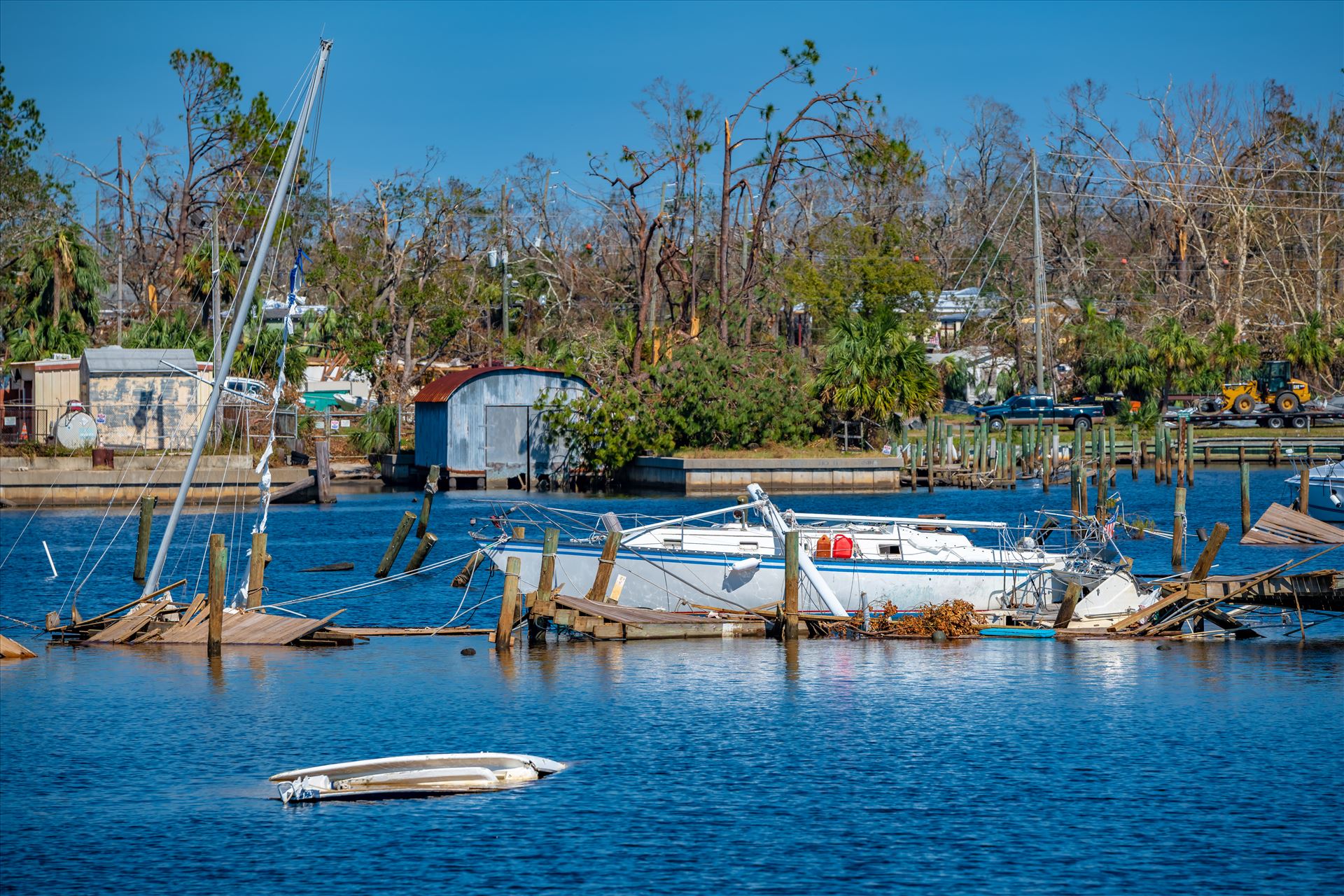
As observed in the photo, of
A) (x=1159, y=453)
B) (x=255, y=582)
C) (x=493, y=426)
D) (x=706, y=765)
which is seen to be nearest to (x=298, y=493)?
(x=493, y=426)

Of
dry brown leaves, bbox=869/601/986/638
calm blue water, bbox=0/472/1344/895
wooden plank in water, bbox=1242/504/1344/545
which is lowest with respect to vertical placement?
calm blue water, bbox=0/472/1344/895

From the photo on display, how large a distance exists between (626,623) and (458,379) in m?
39.6

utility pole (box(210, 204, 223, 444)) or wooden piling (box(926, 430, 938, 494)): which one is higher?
utility pole (box(210, 204, 223, 444))

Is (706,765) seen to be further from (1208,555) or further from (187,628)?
(1208,555)

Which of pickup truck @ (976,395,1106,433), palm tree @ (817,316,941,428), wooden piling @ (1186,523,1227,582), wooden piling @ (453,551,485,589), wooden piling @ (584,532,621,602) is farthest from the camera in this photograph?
pickup truck @ (976,395,1106,433)

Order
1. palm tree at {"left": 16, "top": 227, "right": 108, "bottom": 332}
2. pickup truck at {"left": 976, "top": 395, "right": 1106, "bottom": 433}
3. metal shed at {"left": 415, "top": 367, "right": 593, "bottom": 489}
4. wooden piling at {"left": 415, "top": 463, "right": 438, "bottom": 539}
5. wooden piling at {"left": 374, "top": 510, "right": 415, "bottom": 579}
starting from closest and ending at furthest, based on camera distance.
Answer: wooden piling at {"left": 374, "top": 510, "right": 415, "bottom": 579}, wooden piling at {"left": 415, "top": 463, "right": 438, "bottom": 539}, metal shed at {"left": 415, "top": 367, "right": 593, "bottom": 489}, palm tree at {"left": 16, "top": 227, "right": 108, "bottom": 332}, pickup truck at {"left": 976, "top": 395, "right": 1106, "bottom": 433}

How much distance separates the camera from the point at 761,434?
6525cm

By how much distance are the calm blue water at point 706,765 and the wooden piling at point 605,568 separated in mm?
1192

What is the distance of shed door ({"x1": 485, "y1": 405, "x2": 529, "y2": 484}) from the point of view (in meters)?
66.2

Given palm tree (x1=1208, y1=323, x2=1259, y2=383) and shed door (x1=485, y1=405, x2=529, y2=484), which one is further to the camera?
palm tree (x1=1208, y1=323, x2=1259, y2=383)

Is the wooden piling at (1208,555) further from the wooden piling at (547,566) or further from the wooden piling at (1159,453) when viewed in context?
the wooden piling at (1159,453)

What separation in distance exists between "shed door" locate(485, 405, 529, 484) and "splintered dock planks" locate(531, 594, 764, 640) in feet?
124

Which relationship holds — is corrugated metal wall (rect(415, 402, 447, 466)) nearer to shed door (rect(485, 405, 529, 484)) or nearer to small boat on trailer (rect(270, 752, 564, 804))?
shed door (rect(485, 405, 529, 484))

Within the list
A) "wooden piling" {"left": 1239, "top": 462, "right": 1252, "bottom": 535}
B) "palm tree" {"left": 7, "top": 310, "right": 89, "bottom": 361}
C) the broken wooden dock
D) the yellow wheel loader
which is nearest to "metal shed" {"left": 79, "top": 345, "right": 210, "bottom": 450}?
"palm tree" {"left": 7, "top": 310, "right": 89, "bottom": 361}
